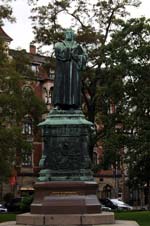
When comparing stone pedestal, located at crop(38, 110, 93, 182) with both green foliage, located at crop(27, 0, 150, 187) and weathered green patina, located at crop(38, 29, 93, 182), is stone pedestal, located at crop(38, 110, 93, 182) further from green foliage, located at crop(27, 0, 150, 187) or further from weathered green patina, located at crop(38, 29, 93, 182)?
green foliage, located at crop(27, 0, 150, 187)

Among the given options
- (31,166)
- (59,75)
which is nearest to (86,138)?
(59,75)

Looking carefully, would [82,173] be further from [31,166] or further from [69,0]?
Answer: [31,166]

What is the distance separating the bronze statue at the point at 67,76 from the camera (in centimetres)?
1845

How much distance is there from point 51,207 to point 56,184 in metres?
0.86

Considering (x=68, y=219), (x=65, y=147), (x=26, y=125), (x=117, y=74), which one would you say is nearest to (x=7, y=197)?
(x=26, y=125)

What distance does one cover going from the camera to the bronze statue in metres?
18.5

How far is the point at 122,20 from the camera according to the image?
33.9 m

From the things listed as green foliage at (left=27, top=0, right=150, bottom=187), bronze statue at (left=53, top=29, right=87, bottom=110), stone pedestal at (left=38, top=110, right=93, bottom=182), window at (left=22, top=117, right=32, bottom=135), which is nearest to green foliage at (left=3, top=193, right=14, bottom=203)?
window at (left=22, top=117, right=32, bottom=135)

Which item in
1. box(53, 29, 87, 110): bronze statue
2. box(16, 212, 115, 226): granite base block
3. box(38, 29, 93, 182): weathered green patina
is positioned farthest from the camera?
box(53, 29, 87, 110): bronze statue

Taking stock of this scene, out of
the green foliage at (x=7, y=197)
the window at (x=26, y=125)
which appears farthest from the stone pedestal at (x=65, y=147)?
the green foliage at (x=7, y=197)

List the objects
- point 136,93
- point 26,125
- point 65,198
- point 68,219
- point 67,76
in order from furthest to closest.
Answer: point 26,125
point 136,93
point 67,76
point 65,198
point 68,219

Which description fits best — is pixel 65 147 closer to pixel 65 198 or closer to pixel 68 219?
pixel 65 198

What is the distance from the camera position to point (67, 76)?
18.7m

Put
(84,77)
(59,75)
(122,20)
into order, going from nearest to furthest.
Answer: (59,75) → (122,20) → (84,77)
